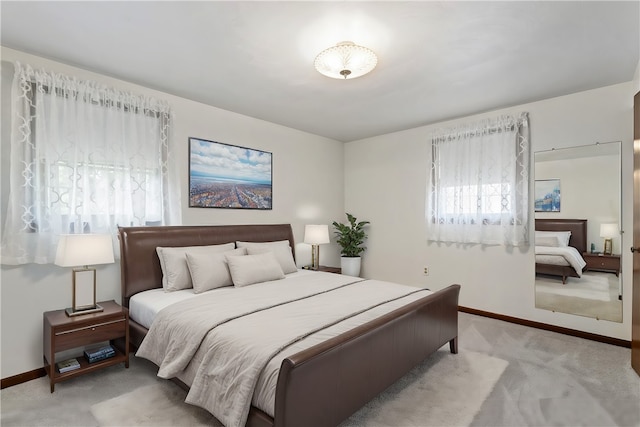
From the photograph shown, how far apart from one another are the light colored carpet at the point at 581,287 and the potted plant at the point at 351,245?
Answer: 2.44 metres

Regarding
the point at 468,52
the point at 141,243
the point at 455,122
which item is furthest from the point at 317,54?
the point at 455,122

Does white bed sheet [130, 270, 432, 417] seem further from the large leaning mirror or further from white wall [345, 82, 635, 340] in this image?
the large leaning mirror

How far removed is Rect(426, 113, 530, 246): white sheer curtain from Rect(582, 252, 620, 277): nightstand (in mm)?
586

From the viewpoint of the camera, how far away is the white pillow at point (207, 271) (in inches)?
115

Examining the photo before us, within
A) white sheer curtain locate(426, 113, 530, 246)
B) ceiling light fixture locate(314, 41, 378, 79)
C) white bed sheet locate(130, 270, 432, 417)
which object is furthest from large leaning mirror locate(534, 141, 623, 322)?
ceiling light fixture locate(314, 41, 378, 79)

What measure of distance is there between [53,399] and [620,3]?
4571mm

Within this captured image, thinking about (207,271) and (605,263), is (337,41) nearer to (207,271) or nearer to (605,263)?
(207,271)

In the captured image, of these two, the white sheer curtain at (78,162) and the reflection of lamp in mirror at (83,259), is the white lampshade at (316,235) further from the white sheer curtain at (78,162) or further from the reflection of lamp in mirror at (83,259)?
the reflection of lamp in mirror at (83,259)

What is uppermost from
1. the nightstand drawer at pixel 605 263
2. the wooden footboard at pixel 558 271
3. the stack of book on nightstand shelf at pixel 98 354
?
the nightstand drawer at pixel 605 263

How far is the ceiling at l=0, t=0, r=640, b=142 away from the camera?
203cm

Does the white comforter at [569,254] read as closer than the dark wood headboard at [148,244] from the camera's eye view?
No

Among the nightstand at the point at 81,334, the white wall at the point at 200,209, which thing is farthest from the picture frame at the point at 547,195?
the nightstand at the point at 81,334

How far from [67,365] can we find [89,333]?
1.06 feet

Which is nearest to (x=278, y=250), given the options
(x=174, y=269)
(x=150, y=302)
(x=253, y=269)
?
(x=253, y=269)
